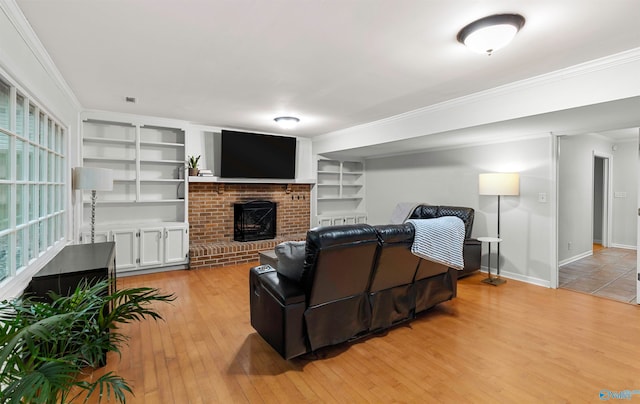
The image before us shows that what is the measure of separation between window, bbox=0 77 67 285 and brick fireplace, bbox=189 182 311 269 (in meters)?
2.21

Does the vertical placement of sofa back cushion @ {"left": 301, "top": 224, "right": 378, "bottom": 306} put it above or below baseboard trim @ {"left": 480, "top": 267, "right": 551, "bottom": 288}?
above

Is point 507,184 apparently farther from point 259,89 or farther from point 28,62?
point 28,62

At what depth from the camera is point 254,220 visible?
6035 millimetres

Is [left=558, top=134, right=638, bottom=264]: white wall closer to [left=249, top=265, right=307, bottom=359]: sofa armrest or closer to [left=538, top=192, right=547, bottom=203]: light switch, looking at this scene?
[left=538, top=192, right=547, bottom=203]: light switch

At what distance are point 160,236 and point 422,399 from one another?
13.8ft

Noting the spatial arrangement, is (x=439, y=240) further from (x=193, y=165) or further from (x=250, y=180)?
(x=193, y=165)

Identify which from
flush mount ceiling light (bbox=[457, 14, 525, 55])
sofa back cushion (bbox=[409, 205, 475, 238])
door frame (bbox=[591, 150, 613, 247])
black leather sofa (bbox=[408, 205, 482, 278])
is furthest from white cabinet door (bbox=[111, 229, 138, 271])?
door frame (bbox=[591, 150, 613, 247])

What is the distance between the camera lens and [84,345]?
4.09ft

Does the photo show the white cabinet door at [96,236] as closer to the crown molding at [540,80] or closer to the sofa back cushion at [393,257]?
the sofa back cushion at [393,257]

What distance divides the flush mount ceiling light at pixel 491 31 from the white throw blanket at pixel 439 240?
1.39 meters

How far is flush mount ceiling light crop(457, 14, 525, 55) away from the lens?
2.05 meters

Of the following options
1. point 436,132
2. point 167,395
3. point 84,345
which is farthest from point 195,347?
point 436,132

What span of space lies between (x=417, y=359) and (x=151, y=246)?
4.01 metres

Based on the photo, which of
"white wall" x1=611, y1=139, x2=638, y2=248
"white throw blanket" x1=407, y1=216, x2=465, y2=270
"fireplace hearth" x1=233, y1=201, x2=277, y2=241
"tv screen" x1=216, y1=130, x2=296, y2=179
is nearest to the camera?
"white throw blanket" x1=407, y1=216, x2=465, y2=270
